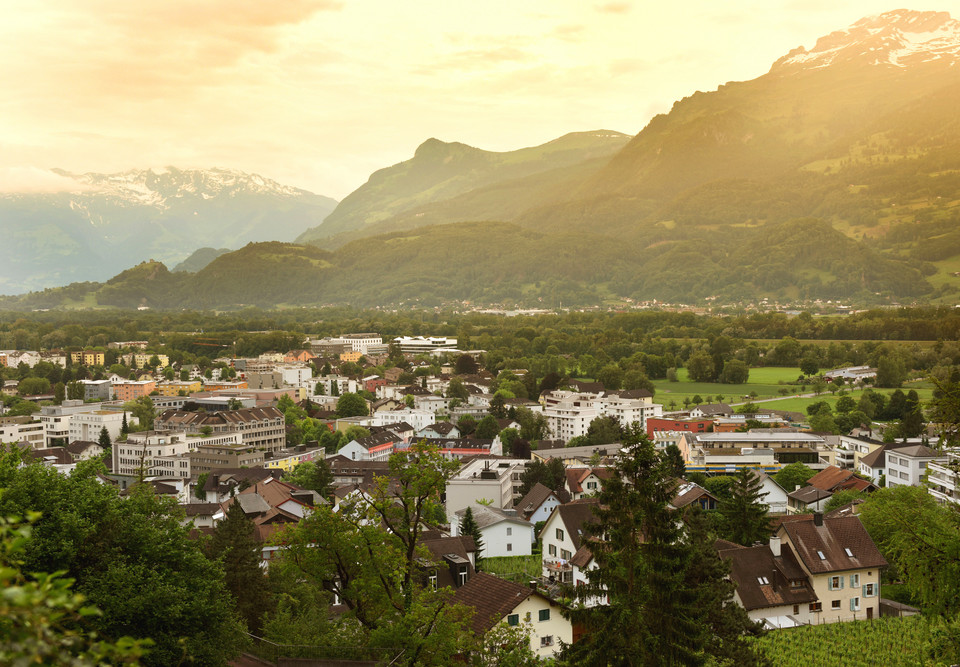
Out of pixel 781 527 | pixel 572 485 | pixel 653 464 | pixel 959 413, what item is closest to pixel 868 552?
pixel 781 527

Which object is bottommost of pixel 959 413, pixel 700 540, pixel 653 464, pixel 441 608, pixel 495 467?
pixel 495 467

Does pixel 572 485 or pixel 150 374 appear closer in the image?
pixel 572 485

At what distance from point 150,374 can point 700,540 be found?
97556 mm

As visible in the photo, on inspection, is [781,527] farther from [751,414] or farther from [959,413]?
[751,414]

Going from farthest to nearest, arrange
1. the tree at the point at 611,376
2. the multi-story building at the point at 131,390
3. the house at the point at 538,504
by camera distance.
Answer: the multi-story building at the point at 131,390 → the tree at the point at 611,376 → the house at the point at 538,504

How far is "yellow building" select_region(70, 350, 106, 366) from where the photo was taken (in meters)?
114

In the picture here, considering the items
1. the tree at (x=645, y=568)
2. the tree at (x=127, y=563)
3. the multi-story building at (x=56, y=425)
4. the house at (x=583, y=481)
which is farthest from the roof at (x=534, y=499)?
the multi-story building at (x=56, y=425)

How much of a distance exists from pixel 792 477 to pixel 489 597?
3298 centimetres

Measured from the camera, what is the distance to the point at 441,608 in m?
11.7

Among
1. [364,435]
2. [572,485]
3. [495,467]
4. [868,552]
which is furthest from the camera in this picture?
[364,435]

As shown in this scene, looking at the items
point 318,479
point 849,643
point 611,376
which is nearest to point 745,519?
point 849,643

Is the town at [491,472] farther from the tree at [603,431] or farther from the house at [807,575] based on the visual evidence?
the tree at [603,431]

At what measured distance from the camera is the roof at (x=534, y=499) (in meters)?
39.6

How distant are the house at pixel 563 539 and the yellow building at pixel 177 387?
65.9 meters
